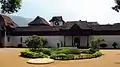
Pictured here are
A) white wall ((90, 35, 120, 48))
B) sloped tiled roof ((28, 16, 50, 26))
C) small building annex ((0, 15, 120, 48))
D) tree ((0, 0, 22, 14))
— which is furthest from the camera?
sloped tiled roof ((28, 16, 50, 26))

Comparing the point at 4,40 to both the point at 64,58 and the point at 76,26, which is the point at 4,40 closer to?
the point at 76,26

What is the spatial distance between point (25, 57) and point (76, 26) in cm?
2485

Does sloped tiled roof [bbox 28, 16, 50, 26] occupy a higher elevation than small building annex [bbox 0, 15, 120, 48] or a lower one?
higher

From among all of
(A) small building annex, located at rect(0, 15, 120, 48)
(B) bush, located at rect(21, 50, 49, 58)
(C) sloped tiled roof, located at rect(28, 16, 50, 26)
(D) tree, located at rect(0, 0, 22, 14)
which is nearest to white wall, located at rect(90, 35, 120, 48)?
(A) small building annex, located at rect(0, 15, 120, 48)

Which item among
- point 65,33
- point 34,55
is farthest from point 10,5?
point 65,33

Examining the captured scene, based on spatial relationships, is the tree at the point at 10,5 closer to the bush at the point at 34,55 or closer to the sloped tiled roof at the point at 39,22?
the bush at the point at 34,55

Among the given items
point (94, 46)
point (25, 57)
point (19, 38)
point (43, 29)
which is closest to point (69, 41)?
point (43, 29)

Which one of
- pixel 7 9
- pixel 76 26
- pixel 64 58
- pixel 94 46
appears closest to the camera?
pixel 7 9

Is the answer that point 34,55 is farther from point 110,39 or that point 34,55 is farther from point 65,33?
point 110,39

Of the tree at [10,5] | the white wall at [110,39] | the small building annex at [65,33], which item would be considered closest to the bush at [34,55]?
the tree at [10,5]

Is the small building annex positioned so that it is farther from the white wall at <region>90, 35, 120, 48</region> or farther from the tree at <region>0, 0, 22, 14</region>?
the tree at <region>0, 0, 22, 14</region>

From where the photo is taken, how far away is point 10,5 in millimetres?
21641

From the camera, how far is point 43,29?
201 feet

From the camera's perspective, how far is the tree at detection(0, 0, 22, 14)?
2136 centimetres
